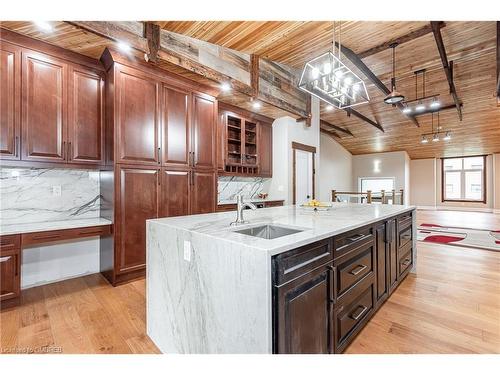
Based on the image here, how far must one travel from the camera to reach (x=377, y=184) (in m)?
12.1

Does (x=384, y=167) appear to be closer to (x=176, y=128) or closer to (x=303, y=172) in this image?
(x=303, y=172)

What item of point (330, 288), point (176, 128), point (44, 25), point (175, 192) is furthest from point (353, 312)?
point (44, 25)

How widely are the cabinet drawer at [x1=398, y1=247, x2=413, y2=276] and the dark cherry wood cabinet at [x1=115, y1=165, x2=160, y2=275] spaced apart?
9.98ft

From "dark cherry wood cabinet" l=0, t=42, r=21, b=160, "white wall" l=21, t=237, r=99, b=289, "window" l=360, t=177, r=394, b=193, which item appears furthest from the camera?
"window" l=360, t=177, r=394, b=193

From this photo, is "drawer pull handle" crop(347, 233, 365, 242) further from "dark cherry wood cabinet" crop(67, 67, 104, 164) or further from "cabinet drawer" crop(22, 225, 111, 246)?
"dark cherry wood cabinet" crop(67, 67, 104, 164)

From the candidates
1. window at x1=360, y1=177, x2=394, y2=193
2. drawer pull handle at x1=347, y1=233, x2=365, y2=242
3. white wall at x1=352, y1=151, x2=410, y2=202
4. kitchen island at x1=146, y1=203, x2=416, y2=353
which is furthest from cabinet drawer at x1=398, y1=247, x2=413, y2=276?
window at x1=360, y1=177, x2=394, y2=193

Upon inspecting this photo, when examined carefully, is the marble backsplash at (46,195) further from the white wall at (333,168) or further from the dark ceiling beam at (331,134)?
the dark ceiling beam at (331,134)

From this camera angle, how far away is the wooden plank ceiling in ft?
10.4

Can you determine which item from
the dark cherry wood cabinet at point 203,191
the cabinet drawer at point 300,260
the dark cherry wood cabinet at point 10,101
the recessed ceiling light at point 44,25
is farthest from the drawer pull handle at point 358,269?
the recessed ceiling light at point 44,25

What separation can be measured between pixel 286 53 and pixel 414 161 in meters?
11.1

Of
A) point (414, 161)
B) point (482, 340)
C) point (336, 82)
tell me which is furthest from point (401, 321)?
point (414, 161)

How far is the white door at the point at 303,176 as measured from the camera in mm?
5830

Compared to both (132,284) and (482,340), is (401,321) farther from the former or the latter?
(132,284)

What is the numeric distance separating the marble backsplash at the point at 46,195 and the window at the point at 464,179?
14.5 m
